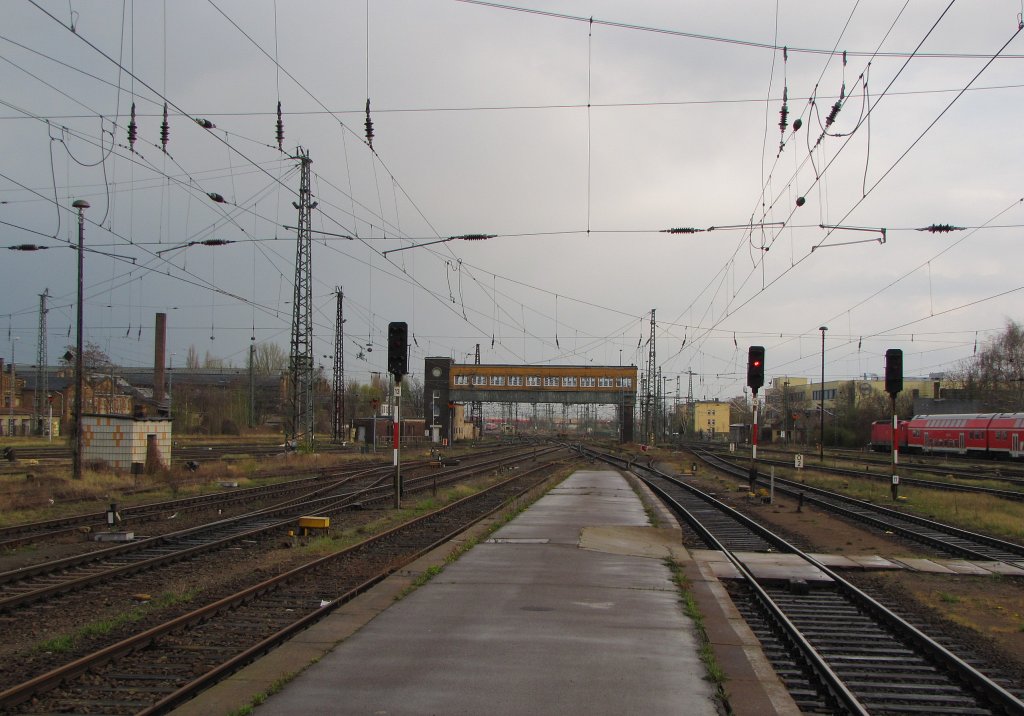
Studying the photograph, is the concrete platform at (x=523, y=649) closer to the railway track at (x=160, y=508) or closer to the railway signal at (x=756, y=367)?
the railway track at (x=160, y=508)

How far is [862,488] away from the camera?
3334cm

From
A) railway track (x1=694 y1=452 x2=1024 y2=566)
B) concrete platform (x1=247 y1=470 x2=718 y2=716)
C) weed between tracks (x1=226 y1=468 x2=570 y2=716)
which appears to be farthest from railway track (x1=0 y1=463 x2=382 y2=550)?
railway track (x1=694 y1=452 x2=1024 y2=566)

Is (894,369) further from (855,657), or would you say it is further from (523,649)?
(523,649)

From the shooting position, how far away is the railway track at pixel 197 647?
668cm

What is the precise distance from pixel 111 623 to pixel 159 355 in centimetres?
4377

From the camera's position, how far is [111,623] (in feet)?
30.5

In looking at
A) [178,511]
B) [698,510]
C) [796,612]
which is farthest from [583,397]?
[796,612]

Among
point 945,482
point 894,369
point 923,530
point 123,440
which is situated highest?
point 894,369

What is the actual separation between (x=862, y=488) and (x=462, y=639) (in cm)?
2892

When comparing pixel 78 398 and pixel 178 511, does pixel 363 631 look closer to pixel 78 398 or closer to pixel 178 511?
pixel 178 511

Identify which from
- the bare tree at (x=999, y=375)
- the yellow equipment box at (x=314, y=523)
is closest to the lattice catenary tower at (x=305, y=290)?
the yellow equipment box at (x=314, y=523)

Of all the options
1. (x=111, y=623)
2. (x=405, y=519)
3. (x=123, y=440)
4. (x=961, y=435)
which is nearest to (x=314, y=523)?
(x=405, y=519)

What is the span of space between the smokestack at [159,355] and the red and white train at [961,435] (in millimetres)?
41110

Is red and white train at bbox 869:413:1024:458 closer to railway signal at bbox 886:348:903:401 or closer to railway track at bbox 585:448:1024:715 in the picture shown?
railway signal at bbox 886:348:903:401
